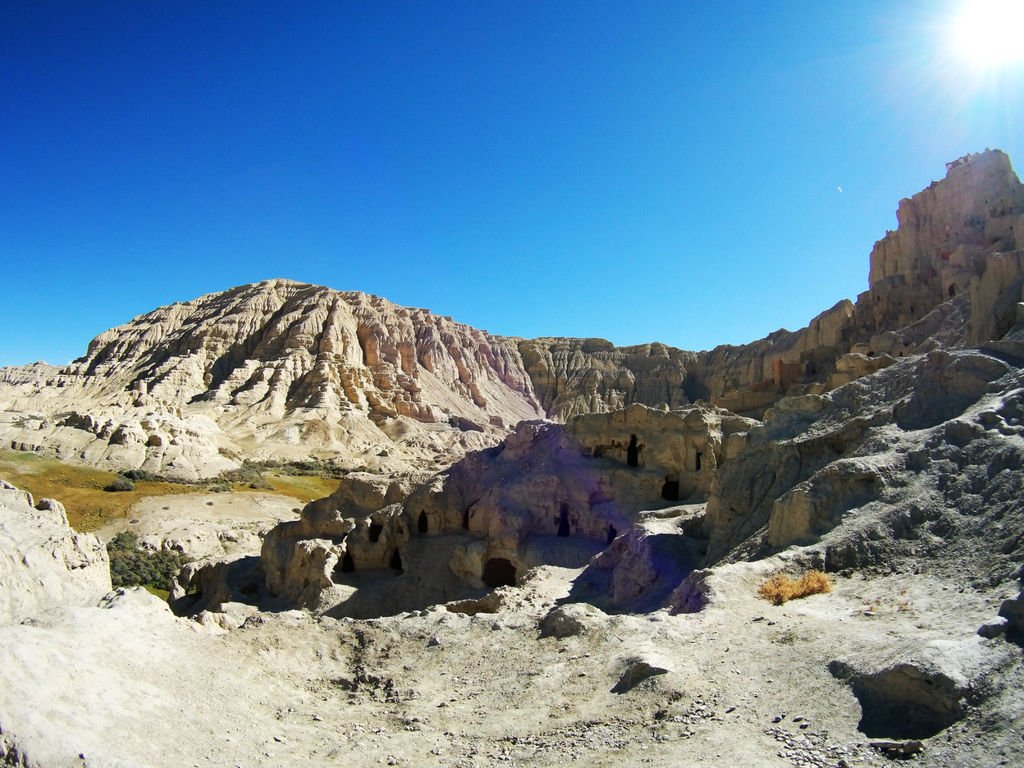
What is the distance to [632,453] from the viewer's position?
86.1 feet

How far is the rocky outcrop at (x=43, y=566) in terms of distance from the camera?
10.5m

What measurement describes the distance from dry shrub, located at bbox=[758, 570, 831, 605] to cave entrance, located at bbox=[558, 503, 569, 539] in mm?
13798

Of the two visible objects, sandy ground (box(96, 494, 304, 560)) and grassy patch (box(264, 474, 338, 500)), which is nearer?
sandy ground (box(96, 494, 304, 560))

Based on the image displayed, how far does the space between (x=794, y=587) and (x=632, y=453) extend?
15649 mm

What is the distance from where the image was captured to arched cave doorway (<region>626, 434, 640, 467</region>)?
25.9 meters

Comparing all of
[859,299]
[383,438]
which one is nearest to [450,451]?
[383,438]

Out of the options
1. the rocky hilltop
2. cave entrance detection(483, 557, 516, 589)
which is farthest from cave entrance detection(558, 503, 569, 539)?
the rocky hilltop

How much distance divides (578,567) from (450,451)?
63.3 metres

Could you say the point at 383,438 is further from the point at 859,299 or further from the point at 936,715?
the point at 936,715

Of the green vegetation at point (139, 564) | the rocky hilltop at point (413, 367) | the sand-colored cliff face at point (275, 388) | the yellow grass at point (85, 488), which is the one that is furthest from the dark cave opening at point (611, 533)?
the sand-colored cliff face at point (275, 388)

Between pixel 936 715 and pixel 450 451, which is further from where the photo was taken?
pixel 450 451

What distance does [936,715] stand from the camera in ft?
20.9

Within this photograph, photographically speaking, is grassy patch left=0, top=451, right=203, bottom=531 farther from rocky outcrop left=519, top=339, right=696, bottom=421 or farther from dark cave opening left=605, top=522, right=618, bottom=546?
rocky outcrop left=519, top=339, right=696, bottom=421

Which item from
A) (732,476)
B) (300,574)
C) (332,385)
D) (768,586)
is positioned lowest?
(300,574)
